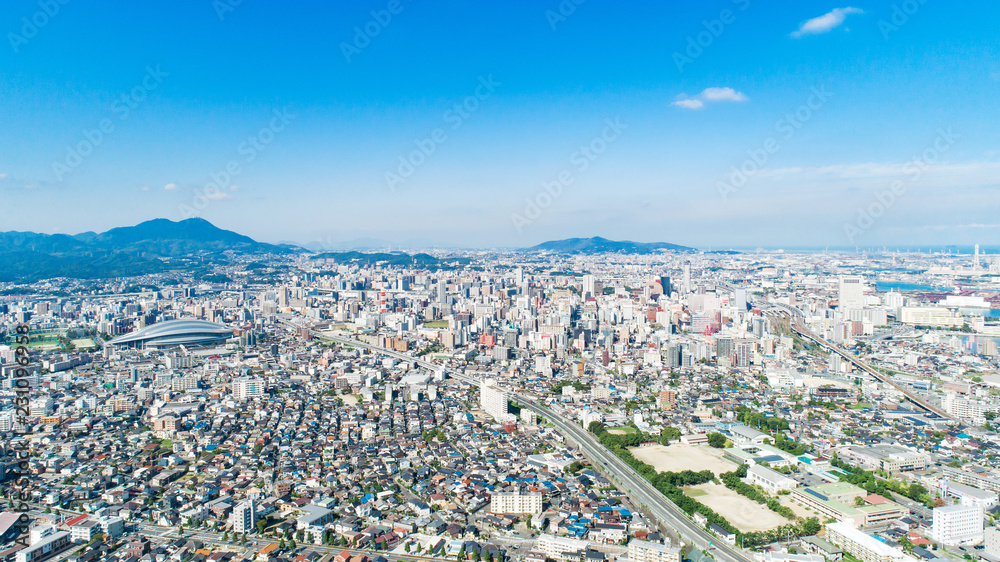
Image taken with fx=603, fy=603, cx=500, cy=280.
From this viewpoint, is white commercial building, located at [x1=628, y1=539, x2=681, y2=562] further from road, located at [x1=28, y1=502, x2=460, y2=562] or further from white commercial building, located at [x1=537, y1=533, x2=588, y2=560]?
road, located at [x1=28, y1=502, x2=460, y2=562]

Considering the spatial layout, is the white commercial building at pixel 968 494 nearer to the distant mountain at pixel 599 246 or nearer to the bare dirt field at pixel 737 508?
the bare dirt field at pixel 737 508

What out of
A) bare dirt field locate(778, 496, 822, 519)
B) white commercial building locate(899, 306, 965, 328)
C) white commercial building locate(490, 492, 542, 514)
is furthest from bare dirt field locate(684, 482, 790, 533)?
white commercial building locate(899, 306, 965, 328)

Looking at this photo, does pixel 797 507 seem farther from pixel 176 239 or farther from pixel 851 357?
pixel 176 239

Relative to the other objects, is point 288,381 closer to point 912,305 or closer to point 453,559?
point 453,559

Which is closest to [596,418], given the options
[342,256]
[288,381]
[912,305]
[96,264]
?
[288,381]

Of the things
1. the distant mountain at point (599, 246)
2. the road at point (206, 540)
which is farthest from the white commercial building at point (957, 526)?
the distant mountain at point (599, 246)

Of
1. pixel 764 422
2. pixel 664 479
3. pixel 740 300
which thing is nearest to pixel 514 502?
pixel 664 479
